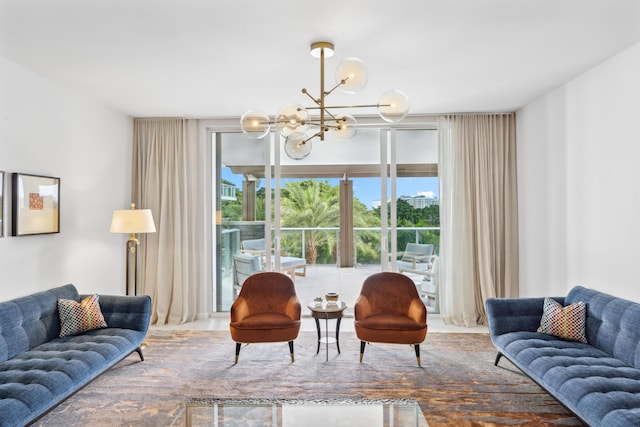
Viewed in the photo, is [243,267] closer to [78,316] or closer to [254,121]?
[78,316]

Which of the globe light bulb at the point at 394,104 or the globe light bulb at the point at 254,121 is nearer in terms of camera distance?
the globe light bulb at the point at 394,104

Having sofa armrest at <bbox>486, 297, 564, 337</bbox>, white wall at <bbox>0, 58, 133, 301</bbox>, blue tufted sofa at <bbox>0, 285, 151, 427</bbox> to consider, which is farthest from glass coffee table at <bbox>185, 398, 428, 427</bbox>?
white wall at <bbox>0, 58, 133, 301</bbox>

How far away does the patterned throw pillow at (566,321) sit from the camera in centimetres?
307

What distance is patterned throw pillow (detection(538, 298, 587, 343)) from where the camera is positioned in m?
3.07

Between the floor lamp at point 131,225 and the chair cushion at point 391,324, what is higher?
the floor lamp at point 131,225

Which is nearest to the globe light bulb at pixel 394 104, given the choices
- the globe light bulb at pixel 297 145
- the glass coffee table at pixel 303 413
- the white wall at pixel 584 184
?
the globe light bulb at pixel 297 145

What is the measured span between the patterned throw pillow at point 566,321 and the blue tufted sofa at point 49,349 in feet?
11.4

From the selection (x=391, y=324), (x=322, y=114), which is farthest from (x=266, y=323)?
(x=322, y=114)

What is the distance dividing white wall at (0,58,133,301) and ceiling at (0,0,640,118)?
246mm

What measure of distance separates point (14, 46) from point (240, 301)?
8.94 ft

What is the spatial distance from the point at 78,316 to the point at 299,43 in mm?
2861

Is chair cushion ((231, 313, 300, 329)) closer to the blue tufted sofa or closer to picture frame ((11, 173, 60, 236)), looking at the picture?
the blue tufted sofa

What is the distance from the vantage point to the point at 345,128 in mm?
2857

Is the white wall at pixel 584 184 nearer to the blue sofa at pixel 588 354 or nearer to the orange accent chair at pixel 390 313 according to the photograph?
the blue sofa at pixel 588 354
